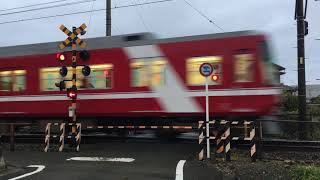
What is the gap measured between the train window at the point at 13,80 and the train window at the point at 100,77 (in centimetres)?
296

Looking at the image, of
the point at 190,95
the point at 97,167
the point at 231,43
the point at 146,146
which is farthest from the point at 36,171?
the point at 231,43

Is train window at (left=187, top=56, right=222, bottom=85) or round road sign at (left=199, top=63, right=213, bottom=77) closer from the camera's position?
round road sign at (left=199, top=63, right=213, bottom=77)

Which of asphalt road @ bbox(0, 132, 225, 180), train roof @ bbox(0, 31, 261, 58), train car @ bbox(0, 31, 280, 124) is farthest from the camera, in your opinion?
train roof @ bbox(0, 31, 261, 58)

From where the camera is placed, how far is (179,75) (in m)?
16.7

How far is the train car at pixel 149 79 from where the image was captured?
1581cm

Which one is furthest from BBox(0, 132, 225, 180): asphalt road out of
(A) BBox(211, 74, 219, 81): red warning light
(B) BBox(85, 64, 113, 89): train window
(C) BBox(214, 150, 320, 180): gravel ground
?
(A) BBox(211, 74, 219, 81): red warning light

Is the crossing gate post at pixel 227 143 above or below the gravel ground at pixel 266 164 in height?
above

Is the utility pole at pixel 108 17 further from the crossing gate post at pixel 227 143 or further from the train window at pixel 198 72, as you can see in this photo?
the crossing gate post at pixel 227 143

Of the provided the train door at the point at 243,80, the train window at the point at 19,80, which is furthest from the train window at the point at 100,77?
the train door at the point at 243,80

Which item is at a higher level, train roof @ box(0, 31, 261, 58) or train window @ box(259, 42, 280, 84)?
train roof @ box(0, 31, 261, 58)

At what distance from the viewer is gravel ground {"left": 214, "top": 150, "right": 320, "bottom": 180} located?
34.5ft

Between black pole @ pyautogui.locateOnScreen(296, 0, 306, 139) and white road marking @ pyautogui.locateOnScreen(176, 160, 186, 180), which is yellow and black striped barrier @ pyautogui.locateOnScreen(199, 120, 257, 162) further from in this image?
black pole @ pyautogui.locateOnScreen(296, 0, 306, 139)

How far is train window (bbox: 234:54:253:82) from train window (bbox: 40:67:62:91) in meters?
7.26

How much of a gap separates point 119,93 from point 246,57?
4923 millimetres
